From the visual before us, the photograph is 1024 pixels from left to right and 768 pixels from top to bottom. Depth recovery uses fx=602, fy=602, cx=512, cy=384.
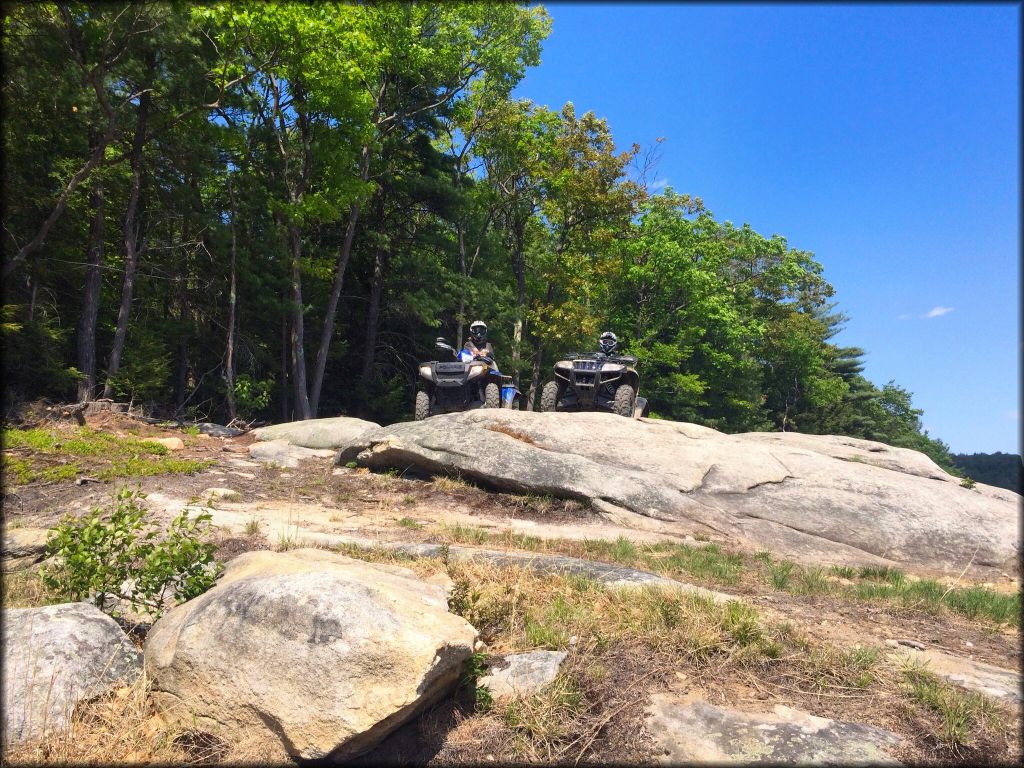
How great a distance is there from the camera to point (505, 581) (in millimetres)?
→ 4902

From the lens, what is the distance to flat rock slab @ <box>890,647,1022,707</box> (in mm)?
3637

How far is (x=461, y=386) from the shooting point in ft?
44.1

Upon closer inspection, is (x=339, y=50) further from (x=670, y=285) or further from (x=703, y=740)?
(x=670, y=285)

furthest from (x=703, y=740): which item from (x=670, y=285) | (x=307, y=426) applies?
(x=670, y=285)

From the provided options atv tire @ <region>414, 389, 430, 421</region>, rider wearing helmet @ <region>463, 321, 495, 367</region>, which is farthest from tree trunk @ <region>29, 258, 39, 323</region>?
rider wearing helmet @ <region>463, 321, 495, 367</region>

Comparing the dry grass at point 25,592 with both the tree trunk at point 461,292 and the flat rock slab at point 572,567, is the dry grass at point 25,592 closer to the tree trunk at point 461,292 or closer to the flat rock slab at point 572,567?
the flat rock slab at point 572,567

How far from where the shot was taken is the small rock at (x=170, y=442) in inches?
425

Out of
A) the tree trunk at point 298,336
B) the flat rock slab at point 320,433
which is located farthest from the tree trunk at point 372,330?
the flat rock slab at point 320,433

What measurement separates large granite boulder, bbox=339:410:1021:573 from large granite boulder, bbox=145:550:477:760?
624 cm

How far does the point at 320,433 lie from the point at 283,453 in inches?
49.3

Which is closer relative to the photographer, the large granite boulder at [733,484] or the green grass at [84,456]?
the green grass at [84,456]

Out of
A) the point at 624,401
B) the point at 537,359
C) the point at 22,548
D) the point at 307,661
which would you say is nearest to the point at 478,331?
the point at 624,401

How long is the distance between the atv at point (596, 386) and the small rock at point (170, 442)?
7.46 m

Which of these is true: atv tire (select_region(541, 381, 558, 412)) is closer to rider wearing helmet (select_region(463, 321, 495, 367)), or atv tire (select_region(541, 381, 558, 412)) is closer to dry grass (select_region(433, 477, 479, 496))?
rider wearing helmet (select_region(463, 321, 495, 367))
